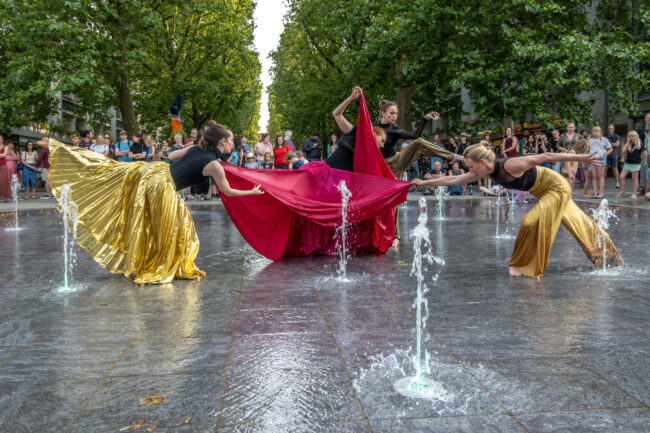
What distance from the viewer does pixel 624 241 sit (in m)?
8.34

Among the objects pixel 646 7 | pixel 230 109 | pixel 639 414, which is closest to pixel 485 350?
pixel 639 414

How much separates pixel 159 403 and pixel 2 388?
955mm

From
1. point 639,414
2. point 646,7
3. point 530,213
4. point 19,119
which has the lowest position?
point 639,414

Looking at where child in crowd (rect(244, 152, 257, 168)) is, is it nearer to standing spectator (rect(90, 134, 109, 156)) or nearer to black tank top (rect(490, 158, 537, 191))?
standing spectator (rect(90, 134, 109, 156))

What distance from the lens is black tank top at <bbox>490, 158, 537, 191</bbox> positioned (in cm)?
600

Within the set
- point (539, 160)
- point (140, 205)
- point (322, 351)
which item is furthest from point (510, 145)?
point (322, 351)

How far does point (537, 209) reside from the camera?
606cm

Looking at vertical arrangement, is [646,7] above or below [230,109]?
above

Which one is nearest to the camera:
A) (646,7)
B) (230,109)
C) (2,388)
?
(2,388)

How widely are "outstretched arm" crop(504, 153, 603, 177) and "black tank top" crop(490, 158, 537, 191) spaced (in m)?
0.05

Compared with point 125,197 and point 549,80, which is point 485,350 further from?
point 549,80

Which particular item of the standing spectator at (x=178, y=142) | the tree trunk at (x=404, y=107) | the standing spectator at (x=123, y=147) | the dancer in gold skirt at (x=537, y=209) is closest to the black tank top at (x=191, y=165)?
the dancer in gold skirt at (x=537, y=209)

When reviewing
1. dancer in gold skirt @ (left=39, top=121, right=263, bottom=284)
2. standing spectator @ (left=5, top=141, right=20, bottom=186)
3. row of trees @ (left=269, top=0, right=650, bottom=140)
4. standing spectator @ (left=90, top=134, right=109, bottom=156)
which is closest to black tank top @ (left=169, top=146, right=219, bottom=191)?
dancer in gold skirt @ (left=39, top=121, right=263, bottom=284)

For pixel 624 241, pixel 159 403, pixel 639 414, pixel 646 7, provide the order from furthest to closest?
pixel 646 7
pixel 624 241
pixel 159 403
pixel 639 414
